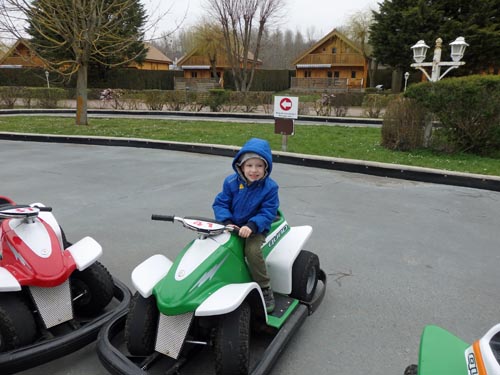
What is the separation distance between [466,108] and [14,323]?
9046 millimetres

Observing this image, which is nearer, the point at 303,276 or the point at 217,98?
the point at 303,276

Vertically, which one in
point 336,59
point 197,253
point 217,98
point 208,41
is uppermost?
point 208,41

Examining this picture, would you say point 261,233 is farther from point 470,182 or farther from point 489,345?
point 470,182

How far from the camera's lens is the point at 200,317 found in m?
2.28

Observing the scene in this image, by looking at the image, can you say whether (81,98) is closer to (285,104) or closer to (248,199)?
(285,104)

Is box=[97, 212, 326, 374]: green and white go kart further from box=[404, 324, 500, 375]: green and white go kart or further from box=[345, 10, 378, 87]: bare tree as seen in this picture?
box=[345, 10, 378, 87]: bare tree

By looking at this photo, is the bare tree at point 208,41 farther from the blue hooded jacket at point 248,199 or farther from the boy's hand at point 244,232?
the boy's hand at point 244,232

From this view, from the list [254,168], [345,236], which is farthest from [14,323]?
[345,236]

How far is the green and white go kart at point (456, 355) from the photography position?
166cm

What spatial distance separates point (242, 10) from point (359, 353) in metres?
34.2

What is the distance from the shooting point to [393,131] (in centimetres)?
982

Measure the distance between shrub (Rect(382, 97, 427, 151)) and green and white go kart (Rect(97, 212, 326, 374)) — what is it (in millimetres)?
7884

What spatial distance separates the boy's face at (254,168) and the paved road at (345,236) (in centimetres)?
115

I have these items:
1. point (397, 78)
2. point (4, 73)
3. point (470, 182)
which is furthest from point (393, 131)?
point (4, 73)
